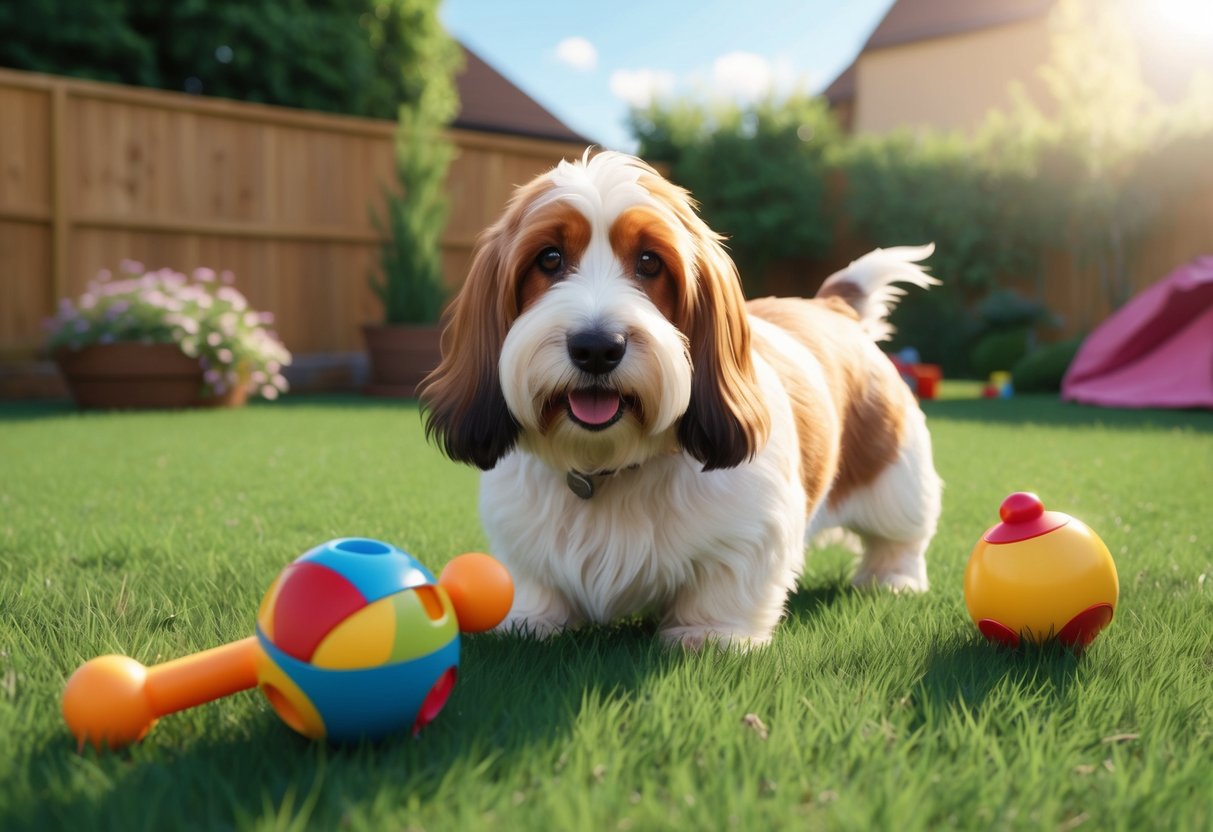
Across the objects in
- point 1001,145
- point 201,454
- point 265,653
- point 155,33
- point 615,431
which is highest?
point 155,33

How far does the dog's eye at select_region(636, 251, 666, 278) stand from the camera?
2494 mm

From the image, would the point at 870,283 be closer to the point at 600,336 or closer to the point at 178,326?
the point at 600,336

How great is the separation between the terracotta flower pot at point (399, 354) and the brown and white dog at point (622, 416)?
8.88 meters

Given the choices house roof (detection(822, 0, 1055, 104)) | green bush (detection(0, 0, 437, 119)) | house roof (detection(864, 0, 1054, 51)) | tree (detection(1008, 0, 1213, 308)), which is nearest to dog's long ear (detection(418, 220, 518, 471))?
tree (detection(1008, 0, 1213, 308))

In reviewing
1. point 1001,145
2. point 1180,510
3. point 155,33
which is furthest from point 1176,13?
point 1180,510

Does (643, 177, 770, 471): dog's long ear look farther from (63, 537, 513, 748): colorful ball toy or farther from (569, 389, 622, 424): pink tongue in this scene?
(63, 537, 513, 748): colorful ball toy

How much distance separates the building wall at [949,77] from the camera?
2721cm

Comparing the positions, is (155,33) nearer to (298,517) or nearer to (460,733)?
(298,517)

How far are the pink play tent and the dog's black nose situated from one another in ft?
28.4

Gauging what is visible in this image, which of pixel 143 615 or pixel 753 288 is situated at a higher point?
pixel 753 288

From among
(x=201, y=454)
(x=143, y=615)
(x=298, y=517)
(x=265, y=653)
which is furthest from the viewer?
(x=201, y=454)

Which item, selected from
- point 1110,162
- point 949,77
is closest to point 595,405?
point 1110,162

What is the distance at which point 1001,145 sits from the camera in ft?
53.4

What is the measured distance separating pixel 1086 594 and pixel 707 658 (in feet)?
3.01
